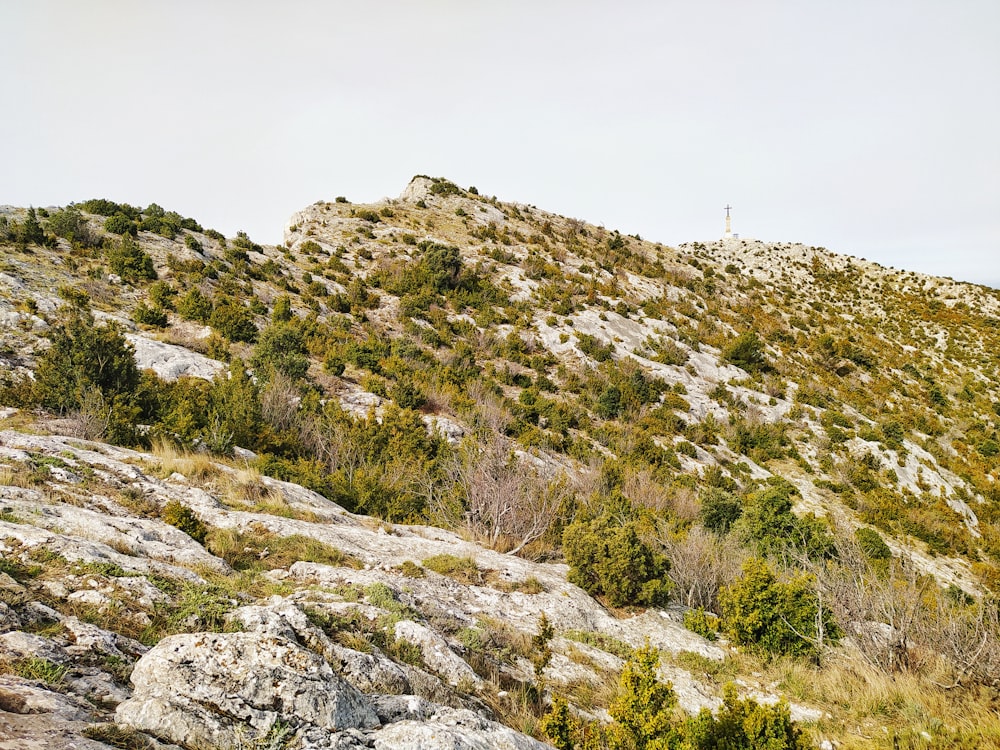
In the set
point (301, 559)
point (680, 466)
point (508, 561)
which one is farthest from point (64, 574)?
point (680, 466)

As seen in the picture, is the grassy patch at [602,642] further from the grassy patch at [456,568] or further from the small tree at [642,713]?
the small tree at [642,713]

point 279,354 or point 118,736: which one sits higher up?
point 279,354

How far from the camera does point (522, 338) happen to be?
2836 cm

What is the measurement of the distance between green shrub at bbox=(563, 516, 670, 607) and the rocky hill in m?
0.06

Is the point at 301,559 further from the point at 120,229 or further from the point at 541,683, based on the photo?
the point at 120,229

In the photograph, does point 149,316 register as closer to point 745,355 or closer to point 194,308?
point 194,308

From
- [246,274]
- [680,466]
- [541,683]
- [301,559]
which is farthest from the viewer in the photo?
[246,274]

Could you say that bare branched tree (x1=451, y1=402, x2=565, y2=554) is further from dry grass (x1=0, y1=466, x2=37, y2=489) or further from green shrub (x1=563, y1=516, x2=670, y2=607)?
dry grass (x1=0, y1=466, x2=37, y2=489)

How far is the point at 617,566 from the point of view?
947cm

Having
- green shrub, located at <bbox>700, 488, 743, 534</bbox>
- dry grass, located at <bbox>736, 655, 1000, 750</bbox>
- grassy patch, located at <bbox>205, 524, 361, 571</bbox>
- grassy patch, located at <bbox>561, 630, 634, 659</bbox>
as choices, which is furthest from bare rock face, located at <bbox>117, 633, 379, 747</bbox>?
green shrub, located at <bbox>700, 488, 743, 534</bbox>

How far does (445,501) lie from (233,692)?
991cm

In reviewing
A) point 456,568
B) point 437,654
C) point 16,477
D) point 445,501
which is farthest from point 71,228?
point 437,654

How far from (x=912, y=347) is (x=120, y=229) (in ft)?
180

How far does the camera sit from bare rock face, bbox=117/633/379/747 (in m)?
2.85
